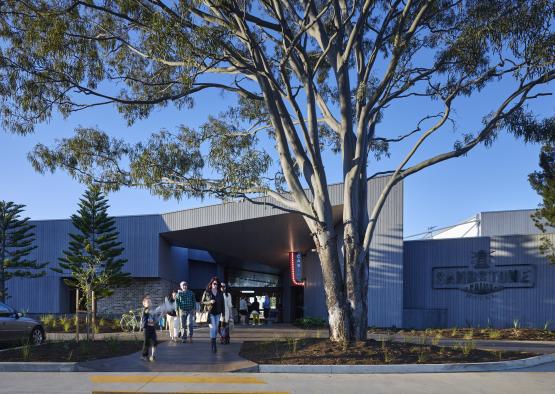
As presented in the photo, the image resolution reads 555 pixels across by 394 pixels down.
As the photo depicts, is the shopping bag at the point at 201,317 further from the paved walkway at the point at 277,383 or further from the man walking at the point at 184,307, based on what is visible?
the paved walkway at the point at 277,383

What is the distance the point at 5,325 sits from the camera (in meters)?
15.7

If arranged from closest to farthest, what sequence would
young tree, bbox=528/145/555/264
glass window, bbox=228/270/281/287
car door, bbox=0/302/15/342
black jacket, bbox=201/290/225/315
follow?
black jacket, bbox=201/290/225/315, car door, bbox=0/302/15/342, young tree, bbox=528/145/555/264, glass window, bbox=228/270/281/287

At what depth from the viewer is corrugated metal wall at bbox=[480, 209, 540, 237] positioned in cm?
3853

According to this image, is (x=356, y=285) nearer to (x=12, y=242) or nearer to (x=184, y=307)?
(x=184, y=307)

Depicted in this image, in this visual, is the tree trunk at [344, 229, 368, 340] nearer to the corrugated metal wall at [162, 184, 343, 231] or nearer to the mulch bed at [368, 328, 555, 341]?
the mulch bed at [368, 328, 555, 341]

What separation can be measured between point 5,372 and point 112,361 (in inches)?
80.4

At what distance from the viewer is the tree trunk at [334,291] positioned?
47.4 feet

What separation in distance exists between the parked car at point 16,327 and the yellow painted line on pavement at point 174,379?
5321 millimetres

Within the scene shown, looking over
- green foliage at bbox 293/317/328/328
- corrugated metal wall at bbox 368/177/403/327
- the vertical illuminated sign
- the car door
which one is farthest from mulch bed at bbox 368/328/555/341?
the car door

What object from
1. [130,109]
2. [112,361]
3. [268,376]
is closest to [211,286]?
[112,361]

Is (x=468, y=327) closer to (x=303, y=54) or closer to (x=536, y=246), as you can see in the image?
(x=536, y=246)

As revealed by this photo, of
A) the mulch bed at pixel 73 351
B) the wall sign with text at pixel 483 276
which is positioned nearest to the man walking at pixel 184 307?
the mulch bed at pixel 73 351

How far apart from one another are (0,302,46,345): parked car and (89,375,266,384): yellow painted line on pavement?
17.5ft

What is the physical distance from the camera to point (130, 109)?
17750 mm
